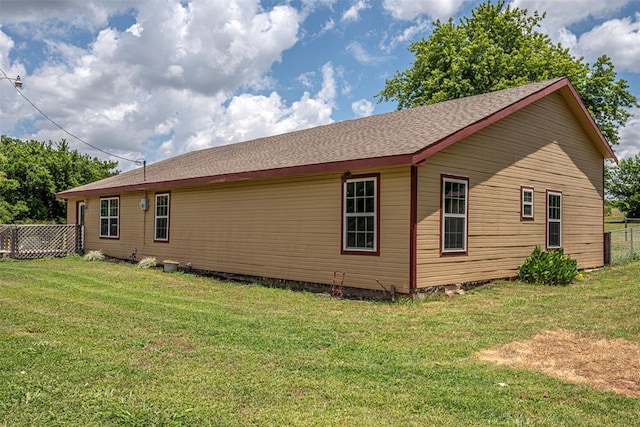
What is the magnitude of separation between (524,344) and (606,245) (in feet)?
37.2

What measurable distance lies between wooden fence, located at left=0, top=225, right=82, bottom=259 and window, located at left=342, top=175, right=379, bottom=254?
13083mm

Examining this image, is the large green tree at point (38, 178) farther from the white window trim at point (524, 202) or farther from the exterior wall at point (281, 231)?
the white window trim at point (524, 202)

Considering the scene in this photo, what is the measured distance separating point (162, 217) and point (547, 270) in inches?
427

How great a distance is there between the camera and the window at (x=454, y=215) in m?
10.2

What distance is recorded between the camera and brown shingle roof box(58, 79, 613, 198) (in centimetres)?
988

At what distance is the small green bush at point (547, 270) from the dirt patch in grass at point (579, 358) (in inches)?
201

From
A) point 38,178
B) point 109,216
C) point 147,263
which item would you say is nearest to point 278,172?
point 147,263

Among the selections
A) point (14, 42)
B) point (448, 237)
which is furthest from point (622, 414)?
point (14, 42)

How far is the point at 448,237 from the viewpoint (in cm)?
1028

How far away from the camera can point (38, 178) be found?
29250 mm

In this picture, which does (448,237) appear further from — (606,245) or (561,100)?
(606,245)

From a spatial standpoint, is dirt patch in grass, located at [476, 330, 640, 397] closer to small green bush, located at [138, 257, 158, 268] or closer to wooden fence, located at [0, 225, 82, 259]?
small green bush, located at [138, 257, 158, 268]

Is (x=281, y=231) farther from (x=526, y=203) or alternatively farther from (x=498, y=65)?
(x=498, y=65)

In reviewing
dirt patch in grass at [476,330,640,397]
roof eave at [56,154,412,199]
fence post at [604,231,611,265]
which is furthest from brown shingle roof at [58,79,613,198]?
fence post at [604,231,611,265]
